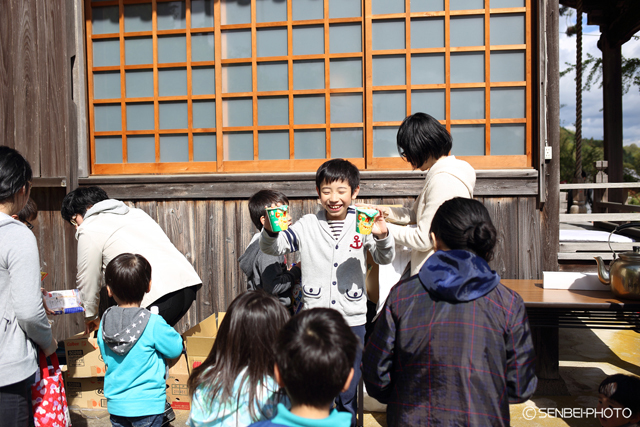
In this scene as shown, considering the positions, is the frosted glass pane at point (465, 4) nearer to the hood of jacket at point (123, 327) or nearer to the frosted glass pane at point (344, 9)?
the frosted glass pane at point (344, 9)

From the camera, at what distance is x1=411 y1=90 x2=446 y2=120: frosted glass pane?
4.20 metres

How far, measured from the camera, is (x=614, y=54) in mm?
7871

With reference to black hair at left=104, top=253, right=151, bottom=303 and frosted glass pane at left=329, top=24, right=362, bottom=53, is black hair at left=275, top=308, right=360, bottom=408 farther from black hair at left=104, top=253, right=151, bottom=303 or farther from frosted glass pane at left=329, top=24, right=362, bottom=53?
frosted glass pane at left=329, top=24, right=362, bottom=53

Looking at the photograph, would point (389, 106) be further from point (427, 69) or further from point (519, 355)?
point (519, 355)

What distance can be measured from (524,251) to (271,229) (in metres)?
2.54

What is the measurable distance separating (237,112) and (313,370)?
3540 millimetres

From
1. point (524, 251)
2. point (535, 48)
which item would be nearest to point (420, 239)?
point (524, 251)

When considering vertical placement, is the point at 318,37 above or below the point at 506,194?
above

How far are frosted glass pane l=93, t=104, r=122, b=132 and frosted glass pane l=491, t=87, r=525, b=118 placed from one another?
3.63 metres

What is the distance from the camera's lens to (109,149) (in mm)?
4637

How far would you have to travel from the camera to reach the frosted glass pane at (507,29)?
13.4ft

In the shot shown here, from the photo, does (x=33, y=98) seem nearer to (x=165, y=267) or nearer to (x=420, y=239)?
(x=165, y=267)

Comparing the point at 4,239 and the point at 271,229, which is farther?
the point at 271,229

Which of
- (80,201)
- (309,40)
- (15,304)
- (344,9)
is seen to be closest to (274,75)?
(309,40)
